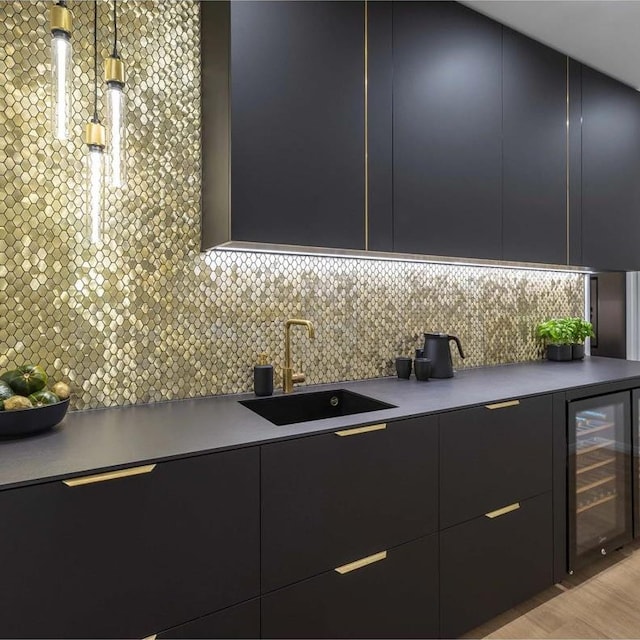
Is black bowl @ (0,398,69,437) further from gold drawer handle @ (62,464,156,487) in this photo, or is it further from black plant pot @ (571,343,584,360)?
black plant pot @ (571,343,584,360)

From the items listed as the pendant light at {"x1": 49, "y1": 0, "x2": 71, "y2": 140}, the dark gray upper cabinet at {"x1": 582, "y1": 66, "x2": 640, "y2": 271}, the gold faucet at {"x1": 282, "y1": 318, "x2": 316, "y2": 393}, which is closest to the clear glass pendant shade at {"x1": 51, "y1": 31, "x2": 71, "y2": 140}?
the pendant light at {"x1": 49, "y1": 0, "x2": 71, "y2": 140}

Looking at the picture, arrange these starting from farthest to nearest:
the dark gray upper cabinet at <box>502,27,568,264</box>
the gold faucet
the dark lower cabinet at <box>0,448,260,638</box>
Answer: the dark gray upper cabinet at <box>502,27,568,264</box> → the gold faucet → the dark lower cabinet at <box>0,448,260,638</box>

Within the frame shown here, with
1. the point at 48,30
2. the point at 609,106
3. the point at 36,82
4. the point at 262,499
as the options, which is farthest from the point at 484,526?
the point at 609,106

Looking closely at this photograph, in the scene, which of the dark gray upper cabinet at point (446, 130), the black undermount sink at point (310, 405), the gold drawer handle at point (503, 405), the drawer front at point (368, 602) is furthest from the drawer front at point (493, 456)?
the dark gray upper cabinet at point (446, 130)

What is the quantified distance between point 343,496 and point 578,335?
7.52ft

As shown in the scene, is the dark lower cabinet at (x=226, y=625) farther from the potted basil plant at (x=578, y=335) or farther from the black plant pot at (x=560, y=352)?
the potted basil plant at (x=578, y=335)

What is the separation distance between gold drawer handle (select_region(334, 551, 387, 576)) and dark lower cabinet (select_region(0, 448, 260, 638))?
0.29m

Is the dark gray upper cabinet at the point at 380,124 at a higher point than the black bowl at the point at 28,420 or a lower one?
higher

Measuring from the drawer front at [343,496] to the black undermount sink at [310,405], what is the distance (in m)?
0.24

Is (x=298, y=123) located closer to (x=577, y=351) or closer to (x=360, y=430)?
(x=360, y=430)

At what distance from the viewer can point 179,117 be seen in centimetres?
176

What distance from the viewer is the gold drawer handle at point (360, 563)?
137 centimetres

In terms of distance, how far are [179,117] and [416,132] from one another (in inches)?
39.6

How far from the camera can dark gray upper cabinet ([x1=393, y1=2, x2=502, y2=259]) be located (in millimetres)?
1889
